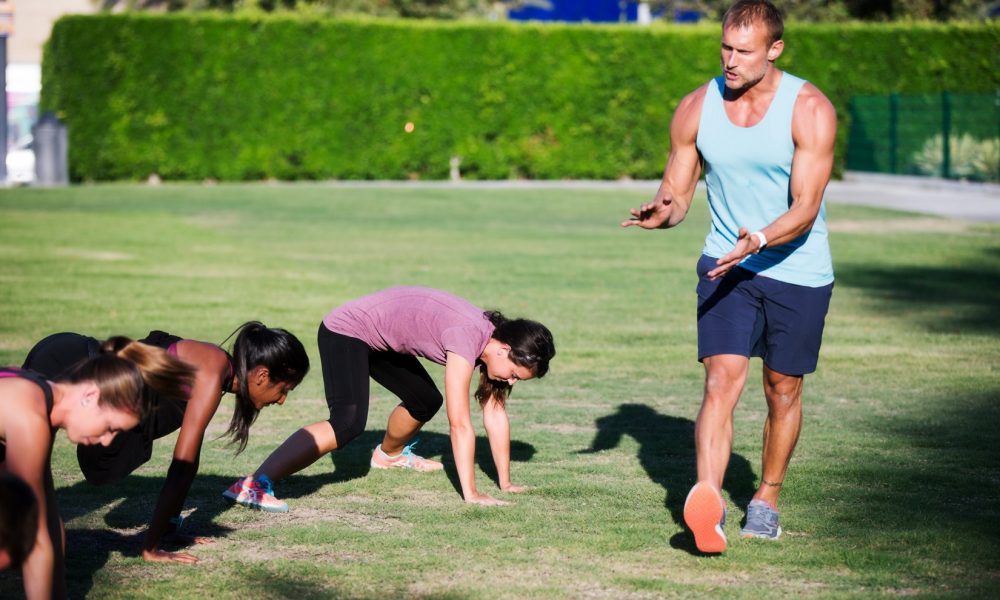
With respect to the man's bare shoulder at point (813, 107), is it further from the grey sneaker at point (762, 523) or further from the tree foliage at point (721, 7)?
the tree foliage at point (721, 7)

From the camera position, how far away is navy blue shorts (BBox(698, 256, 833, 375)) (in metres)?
5.34

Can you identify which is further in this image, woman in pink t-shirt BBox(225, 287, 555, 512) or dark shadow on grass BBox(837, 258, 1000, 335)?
dark shadow on grass BBox(837, 258, 1000, 335)

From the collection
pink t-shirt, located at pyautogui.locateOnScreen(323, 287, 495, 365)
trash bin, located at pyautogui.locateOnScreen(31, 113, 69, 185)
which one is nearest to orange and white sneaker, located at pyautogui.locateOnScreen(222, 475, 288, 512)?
pink t-shirt, located at pyautogui.locateOnScreen(323, 287, 495, 365)

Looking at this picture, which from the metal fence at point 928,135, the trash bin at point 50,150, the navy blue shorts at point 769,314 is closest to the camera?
the navy blue shorts at point 769,314

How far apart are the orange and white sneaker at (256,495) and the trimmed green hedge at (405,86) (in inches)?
985

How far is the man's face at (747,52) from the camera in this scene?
514cm

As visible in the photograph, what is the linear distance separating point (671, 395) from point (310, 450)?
3.45 meters

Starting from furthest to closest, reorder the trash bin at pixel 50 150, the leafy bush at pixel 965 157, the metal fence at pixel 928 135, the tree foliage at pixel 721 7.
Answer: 1. the tree foliage at pixel 721 7
2. the trash bin at pixel 50 150
3. the metal fence at pixel 928 135
4. the leafy bush at pixel 965 157

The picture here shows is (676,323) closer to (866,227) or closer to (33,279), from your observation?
(33,279)

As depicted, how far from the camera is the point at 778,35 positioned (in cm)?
520

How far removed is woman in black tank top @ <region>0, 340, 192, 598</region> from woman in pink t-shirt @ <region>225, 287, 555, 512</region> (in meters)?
1.87

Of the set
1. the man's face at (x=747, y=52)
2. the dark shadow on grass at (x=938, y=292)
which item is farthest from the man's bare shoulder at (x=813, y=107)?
the dark shadow on grass at (x=938, y=292)

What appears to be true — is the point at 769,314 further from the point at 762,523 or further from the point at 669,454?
the point at 669,454

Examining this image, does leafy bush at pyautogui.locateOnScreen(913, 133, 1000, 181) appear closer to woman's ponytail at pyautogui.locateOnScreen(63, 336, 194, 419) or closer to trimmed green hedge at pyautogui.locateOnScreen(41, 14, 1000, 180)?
trimmed green hedge at pyautogui.locateOnScreen(41, 14, 1000, 180)
